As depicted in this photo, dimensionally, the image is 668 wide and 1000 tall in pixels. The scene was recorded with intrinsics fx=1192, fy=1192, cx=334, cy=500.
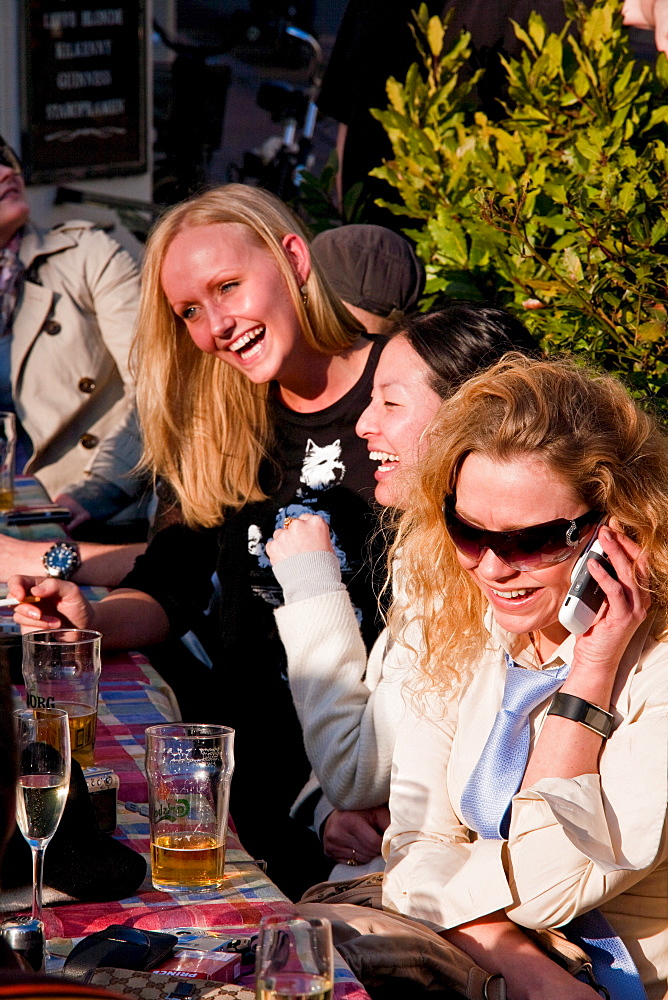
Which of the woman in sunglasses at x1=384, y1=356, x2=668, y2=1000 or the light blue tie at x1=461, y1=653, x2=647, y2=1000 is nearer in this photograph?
the woman in sunglasses at x1=384, y1=356, x2=668, y2=1000

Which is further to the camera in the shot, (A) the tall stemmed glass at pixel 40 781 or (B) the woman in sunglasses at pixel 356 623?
(B) the woman in sunglasses at pixel 356 623

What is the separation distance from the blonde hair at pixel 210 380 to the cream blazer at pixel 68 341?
1.65 metres

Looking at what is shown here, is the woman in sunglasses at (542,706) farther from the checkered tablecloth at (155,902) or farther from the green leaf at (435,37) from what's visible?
the green leaf at (435,37)

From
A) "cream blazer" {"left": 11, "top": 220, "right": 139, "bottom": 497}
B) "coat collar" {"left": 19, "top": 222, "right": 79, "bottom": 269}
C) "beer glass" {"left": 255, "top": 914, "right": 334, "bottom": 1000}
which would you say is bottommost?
"cream blazer" {"left": 11, "top": 220, "right": 139, "bottom": 497}

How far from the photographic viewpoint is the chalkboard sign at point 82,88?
643cm

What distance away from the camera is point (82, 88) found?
22.1ft

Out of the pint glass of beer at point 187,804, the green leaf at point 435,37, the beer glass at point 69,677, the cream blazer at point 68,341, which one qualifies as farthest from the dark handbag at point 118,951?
the cream blazer at point 68,341

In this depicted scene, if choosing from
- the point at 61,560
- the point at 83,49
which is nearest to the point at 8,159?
the point at 83,49

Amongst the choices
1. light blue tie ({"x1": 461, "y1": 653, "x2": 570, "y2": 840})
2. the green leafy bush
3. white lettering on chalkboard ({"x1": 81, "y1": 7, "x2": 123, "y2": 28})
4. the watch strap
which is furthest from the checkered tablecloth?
white lettering on chalkboard ({"x1": 81, "y1": 7, "x2": 123, "y2": 28})

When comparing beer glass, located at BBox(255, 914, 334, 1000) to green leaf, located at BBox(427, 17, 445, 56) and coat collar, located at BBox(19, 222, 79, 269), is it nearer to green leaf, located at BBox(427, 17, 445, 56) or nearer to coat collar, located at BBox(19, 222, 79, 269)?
green leaf, located at BBox(427, 17, 445, 56)

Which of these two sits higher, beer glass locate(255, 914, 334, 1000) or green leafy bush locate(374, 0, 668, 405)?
green leafy bush locate(374, 0, 668, 405)

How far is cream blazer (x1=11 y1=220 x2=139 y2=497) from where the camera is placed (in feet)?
15.8

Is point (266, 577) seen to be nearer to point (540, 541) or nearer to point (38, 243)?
point (540, 541)

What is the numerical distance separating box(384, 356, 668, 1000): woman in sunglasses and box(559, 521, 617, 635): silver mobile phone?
15 millimetres
